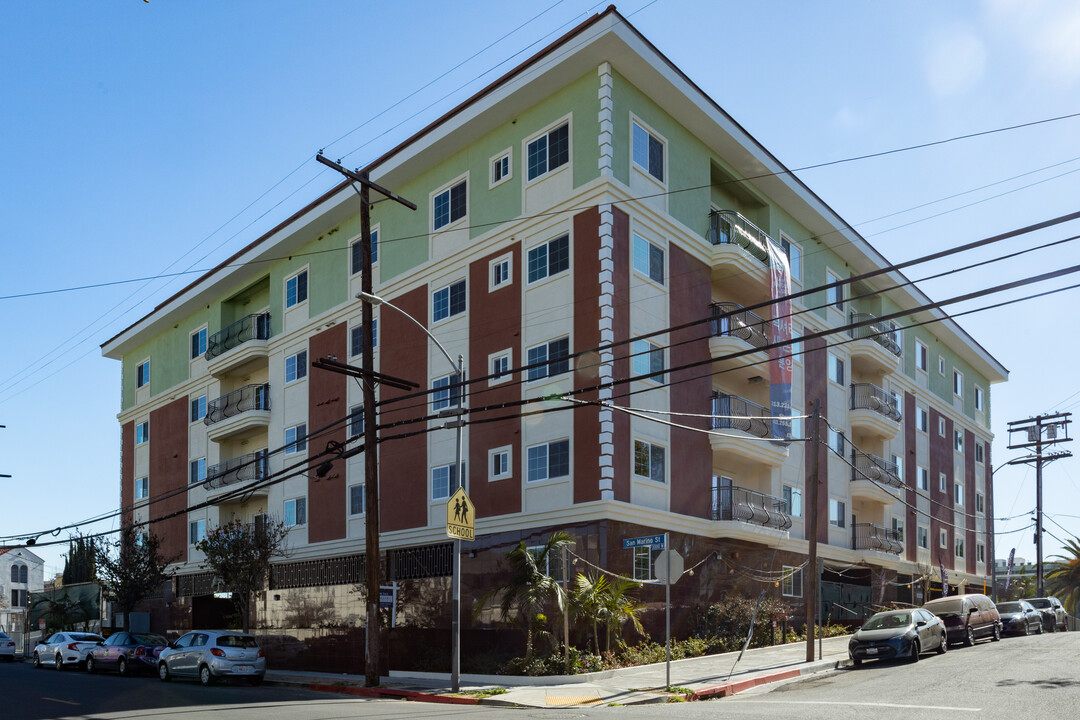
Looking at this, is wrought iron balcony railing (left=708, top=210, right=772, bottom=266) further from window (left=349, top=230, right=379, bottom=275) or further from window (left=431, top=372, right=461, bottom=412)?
window (left=349, top=230, right=379, bottom=275)

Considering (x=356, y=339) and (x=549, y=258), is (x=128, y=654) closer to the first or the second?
(x=356, y=339)

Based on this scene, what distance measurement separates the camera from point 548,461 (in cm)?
2977

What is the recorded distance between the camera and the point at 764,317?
1468 inches

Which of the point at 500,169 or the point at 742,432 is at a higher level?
the point at 500,169

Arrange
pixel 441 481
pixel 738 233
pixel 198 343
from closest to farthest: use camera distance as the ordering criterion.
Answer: pixel 441 481, pixel 738 233, pixel 198 343

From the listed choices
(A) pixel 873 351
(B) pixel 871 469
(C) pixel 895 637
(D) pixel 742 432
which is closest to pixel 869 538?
(B) pixel 871 469

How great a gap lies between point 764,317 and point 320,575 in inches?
723

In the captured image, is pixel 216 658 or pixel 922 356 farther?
pixel 922 356

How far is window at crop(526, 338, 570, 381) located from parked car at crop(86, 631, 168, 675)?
1547cm

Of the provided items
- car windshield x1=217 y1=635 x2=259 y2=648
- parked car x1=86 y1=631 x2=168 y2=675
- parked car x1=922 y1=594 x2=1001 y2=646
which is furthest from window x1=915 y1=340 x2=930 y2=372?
parked car x1=86 y1=631 x2=168 y2=675

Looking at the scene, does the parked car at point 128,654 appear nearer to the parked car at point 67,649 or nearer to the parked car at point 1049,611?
→ the parked car at point 67,649

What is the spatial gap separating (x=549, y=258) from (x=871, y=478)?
772 inches

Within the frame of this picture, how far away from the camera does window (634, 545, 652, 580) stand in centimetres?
2867

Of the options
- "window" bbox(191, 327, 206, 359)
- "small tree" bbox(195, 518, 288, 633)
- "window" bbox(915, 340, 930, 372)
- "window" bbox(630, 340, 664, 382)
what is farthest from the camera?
"window" bbox(915, 340, 930, 372)
